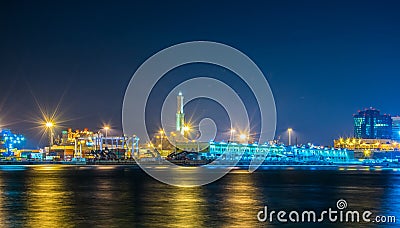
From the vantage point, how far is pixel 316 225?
90.0 feet

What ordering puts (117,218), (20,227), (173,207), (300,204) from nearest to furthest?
(20,227), (117,218), (173,207), (300,204)

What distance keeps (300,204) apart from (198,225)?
12426 mm

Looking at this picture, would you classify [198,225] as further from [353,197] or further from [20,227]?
[353,197]

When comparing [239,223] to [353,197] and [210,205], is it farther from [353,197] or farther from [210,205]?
[353,197]

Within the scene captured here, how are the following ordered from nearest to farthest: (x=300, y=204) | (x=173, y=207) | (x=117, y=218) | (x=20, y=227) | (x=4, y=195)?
(x=20, y=227), (x=117, y=218), (x=173, y=207), (x=300, y=204), (x=4, y=195)

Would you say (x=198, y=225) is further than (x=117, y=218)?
No

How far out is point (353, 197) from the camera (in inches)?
1705

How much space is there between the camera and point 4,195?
1702 inches

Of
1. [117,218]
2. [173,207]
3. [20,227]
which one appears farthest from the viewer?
[173,207]

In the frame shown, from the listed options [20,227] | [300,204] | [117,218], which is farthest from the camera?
[300,204]

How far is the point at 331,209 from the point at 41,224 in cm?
1613

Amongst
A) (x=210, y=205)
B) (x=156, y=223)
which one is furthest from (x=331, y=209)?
(x=156, y=223)

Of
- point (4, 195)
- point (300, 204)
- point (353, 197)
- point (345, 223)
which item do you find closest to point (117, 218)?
point (345, 223)

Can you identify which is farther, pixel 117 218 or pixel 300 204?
pixel 300 204
